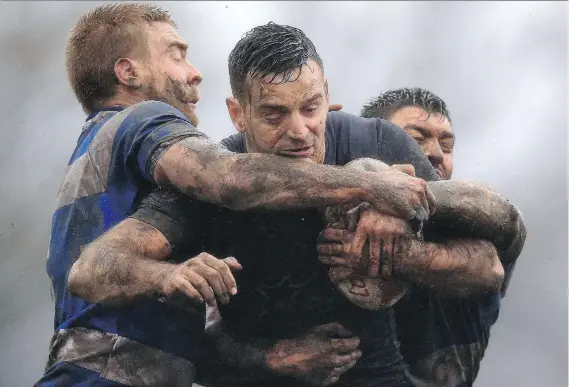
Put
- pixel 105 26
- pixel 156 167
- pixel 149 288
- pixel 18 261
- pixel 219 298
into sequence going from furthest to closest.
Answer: pixel 18 261 → pixel 105 26 → pixel 156 167 → pixel 149 288 → pixel 219 298

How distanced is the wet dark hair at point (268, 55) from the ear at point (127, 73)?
2.94 feet

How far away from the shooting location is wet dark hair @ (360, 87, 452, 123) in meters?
6.93

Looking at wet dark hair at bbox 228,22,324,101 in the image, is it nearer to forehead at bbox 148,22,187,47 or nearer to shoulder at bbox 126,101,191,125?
shoulder at bbox 126,101,191,125

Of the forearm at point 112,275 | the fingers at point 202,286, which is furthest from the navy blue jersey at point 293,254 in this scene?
the fingers at point 202,286

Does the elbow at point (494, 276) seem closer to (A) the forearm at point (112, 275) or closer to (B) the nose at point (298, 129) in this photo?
(B) the nose at point (298, 129)

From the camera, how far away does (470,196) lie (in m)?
5.02

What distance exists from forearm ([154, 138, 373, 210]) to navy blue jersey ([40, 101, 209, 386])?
0.65 feet

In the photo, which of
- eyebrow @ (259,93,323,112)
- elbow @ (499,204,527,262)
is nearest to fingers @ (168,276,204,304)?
eyebrow @ (259,93,323,112)

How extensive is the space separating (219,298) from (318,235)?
0.81m

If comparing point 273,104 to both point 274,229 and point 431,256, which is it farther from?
point 431,256

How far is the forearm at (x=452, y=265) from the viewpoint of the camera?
4910 millimetres

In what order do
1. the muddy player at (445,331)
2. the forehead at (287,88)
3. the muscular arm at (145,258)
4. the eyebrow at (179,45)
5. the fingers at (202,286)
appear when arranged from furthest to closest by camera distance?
the eyebrow at (179,45), the muddy player at (445,331), the forehead at (287,88), the muscular arm at (145,258), the fingers at (202,286)

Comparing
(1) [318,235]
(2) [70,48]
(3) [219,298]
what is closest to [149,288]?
(3) [219,298]

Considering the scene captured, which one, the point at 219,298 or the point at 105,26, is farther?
the point at 105,26
